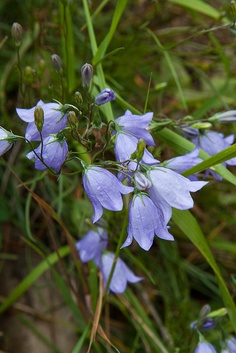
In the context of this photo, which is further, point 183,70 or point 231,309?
point 183,70

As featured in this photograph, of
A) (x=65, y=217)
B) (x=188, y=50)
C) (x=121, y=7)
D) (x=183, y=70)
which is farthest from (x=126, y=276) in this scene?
(x=188, y=50)

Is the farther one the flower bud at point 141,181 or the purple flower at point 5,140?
the purple flower at point 5,140

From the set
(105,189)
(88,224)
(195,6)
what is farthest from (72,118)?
(195,6)

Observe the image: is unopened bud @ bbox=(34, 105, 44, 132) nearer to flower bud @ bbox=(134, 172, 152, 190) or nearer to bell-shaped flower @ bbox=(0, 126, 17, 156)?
bell-shaped flower @ bbox=(0, 126, 17, 156)

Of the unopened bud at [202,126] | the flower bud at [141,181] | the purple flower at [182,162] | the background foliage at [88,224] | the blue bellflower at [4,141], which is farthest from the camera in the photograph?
the background foliage at [88,224]

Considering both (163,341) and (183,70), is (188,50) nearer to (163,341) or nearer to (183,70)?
(183,70)

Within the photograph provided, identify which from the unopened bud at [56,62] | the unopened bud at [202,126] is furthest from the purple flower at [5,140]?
the unopened bud at [202,126]

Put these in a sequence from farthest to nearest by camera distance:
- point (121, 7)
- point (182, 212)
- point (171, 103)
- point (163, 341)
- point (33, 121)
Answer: point (171, 103)
point (163, 341)
point (121, 7)
point (182, 212)
point (33, 121)

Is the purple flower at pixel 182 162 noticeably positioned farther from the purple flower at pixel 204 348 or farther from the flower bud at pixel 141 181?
the purple flower at pixel 204 348

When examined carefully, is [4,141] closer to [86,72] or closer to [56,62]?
[86,72]
